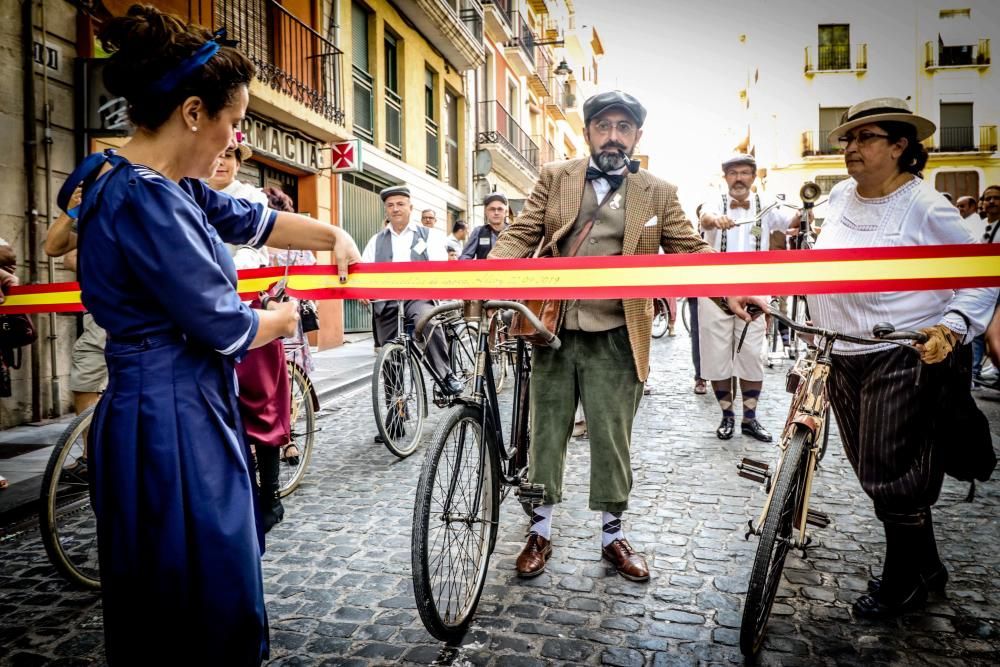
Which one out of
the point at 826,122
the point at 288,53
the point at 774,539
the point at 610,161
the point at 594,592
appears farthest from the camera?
the point at 826,122

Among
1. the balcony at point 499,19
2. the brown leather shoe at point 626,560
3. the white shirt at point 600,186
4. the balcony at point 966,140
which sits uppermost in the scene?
the balcony at point 499,19

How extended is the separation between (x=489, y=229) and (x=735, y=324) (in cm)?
330

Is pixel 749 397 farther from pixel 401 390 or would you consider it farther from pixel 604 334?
pixel 604 334

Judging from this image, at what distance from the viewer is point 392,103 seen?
605 inches

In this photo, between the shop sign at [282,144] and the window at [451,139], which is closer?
the shop sign at [282,144]

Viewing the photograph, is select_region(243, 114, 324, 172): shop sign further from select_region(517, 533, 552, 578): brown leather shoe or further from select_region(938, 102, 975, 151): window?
select_region(938, 102, 975, 151): window

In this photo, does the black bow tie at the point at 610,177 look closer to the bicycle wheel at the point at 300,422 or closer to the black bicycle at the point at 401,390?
the black bicycle at the point at 401,390

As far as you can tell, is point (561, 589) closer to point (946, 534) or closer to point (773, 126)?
point (946, 534)

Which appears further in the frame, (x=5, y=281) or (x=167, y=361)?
(x=5, y=281)

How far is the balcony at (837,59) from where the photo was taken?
3366 cm

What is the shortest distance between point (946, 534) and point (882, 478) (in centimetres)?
123

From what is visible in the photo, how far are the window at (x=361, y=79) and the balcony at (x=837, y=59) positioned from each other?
93.7 ft

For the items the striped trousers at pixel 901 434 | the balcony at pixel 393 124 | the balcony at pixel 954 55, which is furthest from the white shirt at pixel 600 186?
the balcony at pixel 954 55

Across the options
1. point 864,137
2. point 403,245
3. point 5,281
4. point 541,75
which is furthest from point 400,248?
point 541,75
